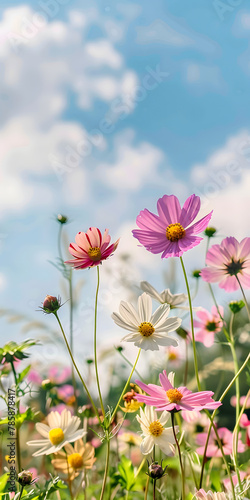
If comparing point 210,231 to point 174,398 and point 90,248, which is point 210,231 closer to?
point 90,248

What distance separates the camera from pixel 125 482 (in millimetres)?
843

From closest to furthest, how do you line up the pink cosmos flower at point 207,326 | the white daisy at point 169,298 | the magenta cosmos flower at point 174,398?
the magenta cosmos flower at point 174,398, the white daisy at point 169,298, the pink cosmos flower at point 207,326

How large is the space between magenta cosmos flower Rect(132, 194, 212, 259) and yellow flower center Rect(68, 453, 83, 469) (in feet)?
1.36

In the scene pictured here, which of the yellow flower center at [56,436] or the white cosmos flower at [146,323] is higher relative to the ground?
the white cosmos flower at [146,323]

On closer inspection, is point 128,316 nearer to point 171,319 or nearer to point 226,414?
point 171,319

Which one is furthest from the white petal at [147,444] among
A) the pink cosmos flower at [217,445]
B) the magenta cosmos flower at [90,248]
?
the pink cosmos flower at [217,445]

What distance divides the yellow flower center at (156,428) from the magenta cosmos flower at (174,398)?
11cm

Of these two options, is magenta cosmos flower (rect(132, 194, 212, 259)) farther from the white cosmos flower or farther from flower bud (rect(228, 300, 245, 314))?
flower bud (rect(228, 300, 245, 314))

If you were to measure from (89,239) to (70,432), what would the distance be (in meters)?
0.32

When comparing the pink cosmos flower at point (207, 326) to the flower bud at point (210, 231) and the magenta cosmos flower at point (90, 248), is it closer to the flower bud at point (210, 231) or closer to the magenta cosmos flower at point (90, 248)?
the flower bud at point (210, 231)

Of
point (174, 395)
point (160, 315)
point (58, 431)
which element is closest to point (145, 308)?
point (160, 315)

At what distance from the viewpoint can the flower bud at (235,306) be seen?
2.71 feet

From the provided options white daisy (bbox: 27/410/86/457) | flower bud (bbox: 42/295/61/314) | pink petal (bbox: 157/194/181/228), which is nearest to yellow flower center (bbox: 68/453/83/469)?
white daisy (bbox: 27/410/86/457)

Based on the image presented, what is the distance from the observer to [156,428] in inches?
24.3
